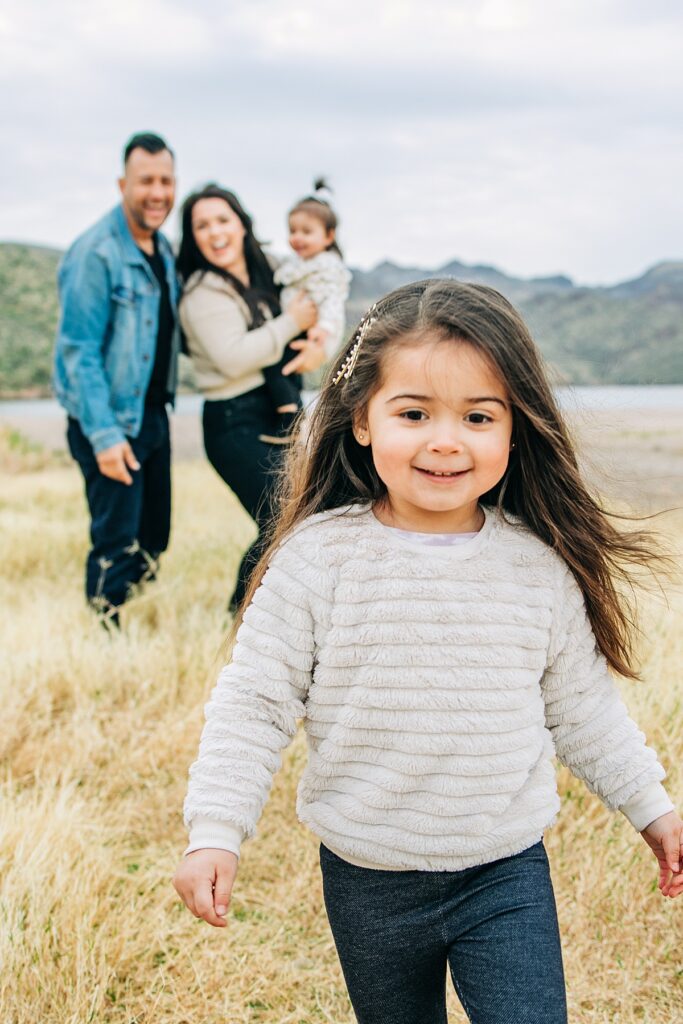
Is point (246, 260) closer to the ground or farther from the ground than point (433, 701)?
farther from the ground

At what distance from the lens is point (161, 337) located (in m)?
4.07

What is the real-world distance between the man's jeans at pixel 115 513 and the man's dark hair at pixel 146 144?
100cm

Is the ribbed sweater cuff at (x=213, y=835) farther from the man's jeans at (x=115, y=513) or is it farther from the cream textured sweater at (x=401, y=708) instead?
the man's jeans at (x=115, y=513)

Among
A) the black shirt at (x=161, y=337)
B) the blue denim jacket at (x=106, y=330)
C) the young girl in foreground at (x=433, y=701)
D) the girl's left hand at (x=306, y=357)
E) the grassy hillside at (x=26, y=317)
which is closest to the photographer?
the young girl in foreground at (x=433, y=701)

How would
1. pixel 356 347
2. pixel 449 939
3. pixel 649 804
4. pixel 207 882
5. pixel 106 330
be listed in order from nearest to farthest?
pixel 207 882, pixel 449 939, pixel 649 804, pixel 356 347, pixel 106 330

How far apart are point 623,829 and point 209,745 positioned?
1.31 meters

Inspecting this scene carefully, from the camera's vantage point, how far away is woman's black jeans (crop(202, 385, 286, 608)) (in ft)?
12.4

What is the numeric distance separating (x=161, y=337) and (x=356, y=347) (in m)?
2.45

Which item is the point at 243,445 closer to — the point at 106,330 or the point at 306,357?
the point at 306,357

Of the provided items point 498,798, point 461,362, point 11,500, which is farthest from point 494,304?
point 11,500

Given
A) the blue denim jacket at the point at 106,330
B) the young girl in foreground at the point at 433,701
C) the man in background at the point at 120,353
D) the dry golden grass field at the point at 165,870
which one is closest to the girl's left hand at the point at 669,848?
the young girl in foreground at the point at 433,701

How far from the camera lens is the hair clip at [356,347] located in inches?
69.5

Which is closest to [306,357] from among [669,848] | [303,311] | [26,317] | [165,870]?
[303,311]

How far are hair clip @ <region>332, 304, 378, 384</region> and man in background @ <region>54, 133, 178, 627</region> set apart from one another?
2.09 metres
